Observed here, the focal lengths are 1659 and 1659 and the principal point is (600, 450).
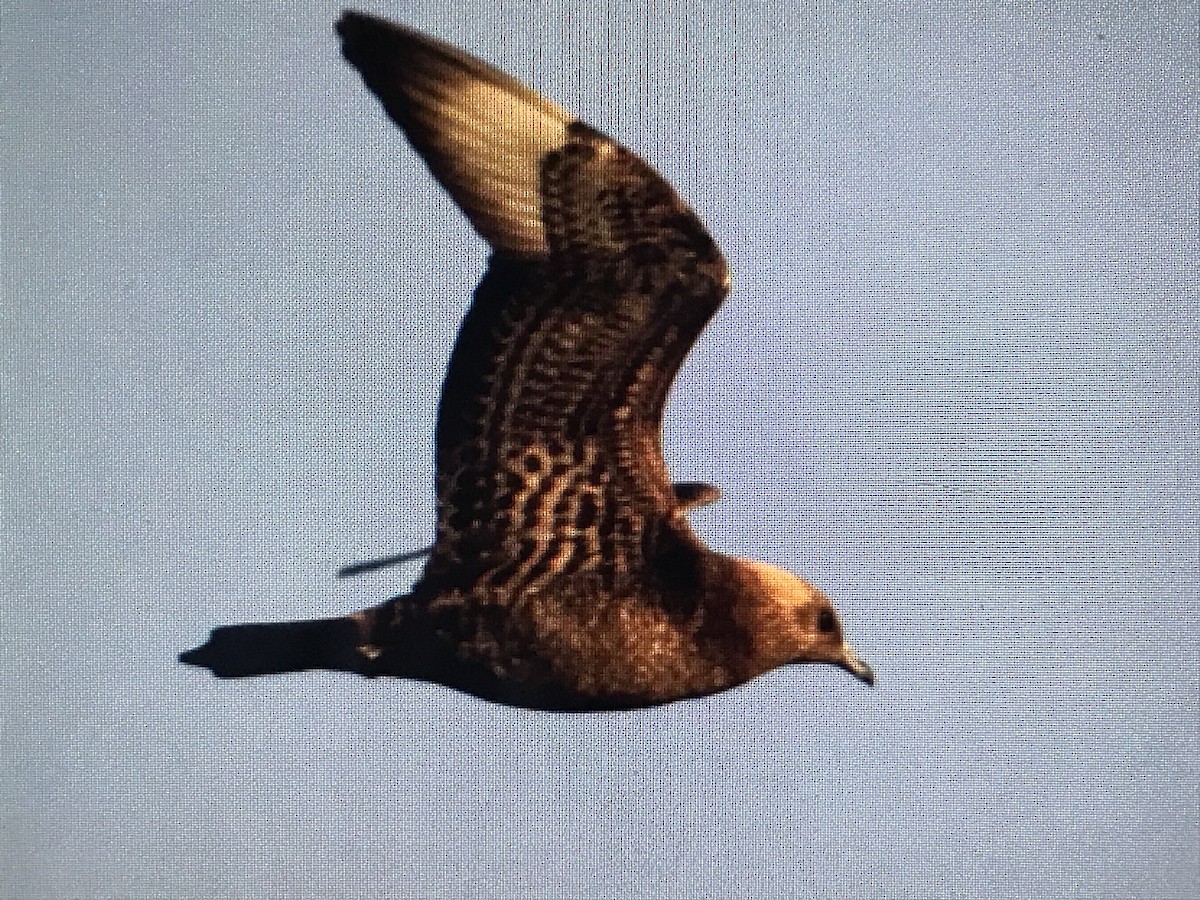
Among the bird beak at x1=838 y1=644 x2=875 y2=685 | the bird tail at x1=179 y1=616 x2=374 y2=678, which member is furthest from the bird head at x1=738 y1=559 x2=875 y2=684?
the bird tail at x1=179 y1=616 x2=374 y2=678

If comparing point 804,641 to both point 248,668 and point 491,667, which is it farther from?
point 248,668

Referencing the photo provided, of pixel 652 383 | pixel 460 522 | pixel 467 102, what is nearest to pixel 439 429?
pixel 460 522

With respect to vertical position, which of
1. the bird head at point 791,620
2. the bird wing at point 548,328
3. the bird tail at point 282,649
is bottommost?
→ the bird tail at point 282,649

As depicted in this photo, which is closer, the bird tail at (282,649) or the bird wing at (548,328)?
the bird wing at (548,328)

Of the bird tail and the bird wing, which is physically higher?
the bird wing

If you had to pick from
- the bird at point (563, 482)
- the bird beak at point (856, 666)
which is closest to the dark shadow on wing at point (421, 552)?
the bird at point (563, 482)

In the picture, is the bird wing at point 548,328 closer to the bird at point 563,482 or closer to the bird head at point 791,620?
the bird at point 563,482

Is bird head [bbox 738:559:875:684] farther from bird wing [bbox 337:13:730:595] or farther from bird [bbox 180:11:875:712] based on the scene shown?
bird wing [bbox 337:13:730:595]
